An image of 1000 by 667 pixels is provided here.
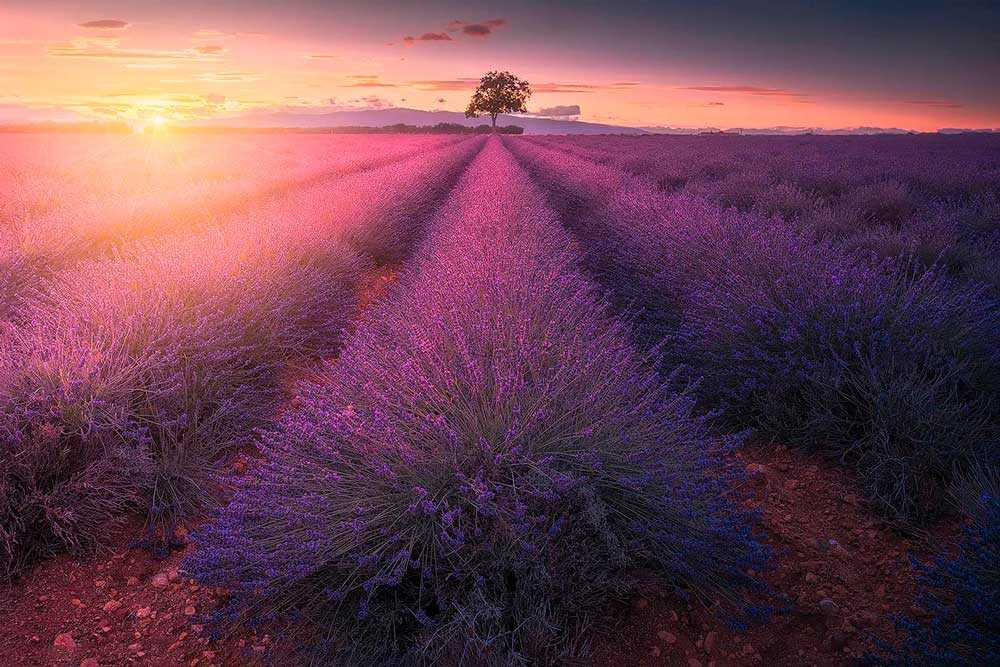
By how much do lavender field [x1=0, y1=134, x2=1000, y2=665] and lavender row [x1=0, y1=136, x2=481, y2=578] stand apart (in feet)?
0.06

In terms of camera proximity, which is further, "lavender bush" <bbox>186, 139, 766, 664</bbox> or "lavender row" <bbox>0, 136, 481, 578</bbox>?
"lavender row" <bbox>0, 136, 481, 578</bbox>

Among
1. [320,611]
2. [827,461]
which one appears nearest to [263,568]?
[320,611]

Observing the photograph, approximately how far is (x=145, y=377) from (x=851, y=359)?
4068 mm

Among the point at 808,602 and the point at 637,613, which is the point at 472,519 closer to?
the point at 637,613

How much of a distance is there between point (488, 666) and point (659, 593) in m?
0.76

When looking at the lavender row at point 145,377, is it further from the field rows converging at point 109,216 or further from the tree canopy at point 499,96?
the tree canopy at point 499,96

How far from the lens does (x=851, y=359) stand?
3260mm

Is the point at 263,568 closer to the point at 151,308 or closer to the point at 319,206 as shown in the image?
the point at 151,308

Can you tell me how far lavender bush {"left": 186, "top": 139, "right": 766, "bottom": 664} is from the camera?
1.79 metres

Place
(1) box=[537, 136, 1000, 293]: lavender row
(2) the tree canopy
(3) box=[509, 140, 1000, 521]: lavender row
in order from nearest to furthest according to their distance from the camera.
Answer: (3) box=[509, 140, 1000, 521]: lavender row < (1) box=[537, 136, 1000, 293]: lavender row < (2) the tree canopy

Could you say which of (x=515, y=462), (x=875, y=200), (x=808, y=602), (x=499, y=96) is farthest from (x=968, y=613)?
(x=499, y=96)

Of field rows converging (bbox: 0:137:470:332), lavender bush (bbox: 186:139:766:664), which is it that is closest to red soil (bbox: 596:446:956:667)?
lavender bush (bbox: 186:139:766:664)

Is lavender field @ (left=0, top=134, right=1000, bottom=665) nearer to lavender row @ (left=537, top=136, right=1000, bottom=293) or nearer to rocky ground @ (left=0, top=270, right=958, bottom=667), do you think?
rocky ground @ (left=0, top=270, right=958, bottom=667)

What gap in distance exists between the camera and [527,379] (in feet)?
8.91
